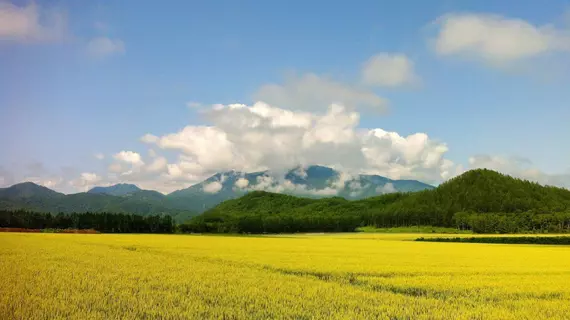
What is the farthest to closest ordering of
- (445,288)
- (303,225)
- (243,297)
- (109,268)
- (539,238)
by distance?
(303,225), (539,238), (109,268), (445,288), (243,297)

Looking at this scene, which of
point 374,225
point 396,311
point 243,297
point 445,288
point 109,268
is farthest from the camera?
point 374,225

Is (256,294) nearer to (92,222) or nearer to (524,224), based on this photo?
(92,222)

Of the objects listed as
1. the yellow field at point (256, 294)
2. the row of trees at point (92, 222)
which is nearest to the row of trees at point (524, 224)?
the row of trees at point (92, 222)

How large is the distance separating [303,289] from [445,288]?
598cm

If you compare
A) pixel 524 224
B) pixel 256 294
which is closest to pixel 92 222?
pixel 256 294

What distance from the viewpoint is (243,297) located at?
13938 millimetres

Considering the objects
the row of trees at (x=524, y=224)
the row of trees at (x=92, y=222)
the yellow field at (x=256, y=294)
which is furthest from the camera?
the row of trees at (x=524, y=224)

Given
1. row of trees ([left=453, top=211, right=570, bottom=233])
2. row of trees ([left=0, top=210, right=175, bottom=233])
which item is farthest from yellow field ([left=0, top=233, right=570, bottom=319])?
row of trees ([left=453, top=211, right=570, bottom=233])

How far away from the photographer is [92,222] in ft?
460

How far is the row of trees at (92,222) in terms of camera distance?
13488 centimetres

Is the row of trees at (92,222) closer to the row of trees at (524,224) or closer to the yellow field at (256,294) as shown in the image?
the row of trees at (524,224)

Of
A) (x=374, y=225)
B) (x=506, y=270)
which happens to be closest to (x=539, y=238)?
(x=506, y=270)

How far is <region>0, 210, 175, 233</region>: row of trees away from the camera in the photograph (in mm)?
134875

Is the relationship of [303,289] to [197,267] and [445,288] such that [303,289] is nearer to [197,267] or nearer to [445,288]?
[445,288]
